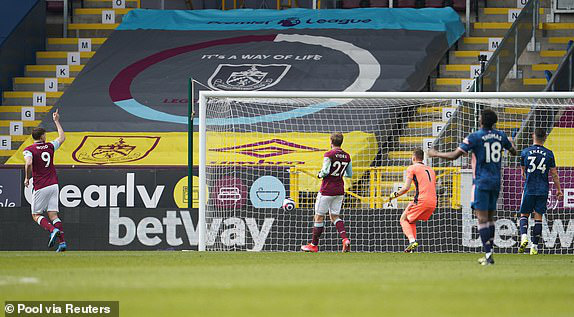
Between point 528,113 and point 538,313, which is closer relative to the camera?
point 538,313

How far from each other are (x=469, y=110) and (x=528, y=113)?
1.01 metres

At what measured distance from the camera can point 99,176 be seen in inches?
770

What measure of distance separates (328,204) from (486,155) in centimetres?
426

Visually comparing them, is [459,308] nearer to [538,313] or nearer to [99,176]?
[538,313]

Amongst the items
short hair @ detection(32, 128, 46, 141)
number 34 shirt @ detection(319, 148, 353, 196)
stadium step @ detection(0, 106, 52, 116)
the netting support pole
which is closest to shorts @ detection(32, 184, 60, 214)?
short hair @ detection(32, 128, 46, 141)

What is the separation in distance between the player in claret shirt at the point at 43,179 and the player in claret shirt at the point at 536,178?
659cm

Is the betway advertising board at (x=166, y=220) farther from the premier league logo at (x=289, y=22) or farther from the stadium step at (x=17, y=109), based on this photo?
the premier league logo at (x=289, y=22)

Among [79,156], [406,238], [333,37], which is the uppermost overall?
[333,37]

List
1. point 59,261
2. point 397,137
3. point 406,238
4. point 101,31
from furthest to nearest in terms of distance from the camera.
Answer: point 101,31 → point 397,137 → point 406,238 → point 59,261

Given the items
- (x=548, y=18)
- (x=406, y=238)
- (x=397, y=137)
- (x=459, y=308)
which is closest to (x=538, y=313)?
(x=459, y=308)

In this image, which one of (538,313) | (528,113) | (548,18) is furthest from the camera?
(548,18)

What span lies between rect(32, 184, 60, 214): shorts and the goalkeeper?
4.97 m

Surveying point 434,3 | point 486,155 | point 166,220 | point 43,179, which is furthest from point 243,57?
point 486,155

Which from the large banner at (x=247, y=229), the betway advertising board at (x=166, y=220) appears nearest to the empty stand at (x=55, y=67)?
the betway advertising board at (x=166, y=220)
